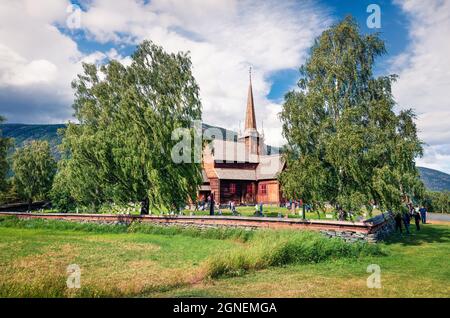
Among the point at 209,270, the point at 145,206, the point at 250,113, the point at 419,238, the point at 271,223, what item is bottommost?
the point at 419,238

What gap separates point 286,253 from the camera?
12.5 m

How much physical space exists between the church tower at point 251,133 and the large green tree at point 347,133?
3610 cm

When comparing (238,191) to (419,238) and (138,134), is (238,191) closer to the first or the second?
(138,134)

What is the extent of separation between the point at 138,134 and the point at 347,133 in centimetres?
1563

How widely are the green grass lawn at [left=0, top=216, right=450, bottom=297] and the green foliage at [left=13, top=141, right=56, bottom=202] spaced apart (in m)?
34.8

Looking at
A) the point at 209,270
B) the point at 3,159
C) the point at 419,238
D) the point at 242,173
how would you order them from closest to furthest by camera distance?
1. the point at 209,270
2. the point at 419,238
3. the point at 3,159
4. the point at 242,173

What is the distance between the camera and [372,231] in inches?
605

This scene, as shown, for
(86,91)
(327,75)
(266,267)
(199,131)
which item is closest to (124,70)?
(86,91)

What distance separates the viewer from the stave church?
49250 mm

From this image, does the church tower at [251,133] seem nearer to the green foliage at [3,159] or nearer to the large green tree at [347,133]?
the large green tree at [347,133]

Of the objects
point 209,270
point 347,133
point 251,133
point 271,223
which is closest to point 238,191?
point 251,133

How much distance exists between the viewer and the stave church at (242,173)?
49.2 m

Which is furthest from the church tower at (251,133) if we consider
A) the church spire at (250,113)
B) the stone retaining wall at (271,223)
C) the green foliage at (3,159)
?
the green foliage at (3,159)

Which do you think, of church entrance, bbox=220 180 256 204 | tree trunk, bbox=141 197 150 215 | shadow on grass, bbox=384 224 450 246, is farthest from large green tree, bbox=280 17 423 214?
church entrance, bbox=220 180 256 204
